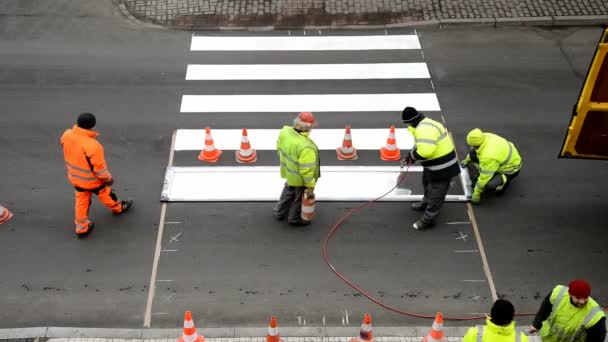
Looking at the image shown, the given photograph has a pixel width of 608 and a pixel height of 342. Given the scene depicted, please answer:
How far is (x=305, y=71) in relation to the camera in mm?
13312

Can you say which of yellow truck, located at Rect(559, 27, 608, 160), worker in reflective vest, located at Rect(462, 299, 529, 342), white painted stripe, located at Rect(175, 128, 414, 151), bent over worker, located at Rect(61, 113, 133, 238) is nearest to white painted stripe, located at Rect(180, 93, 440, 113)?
white painted stripe, located at Rect(175, 128, 414, 151)

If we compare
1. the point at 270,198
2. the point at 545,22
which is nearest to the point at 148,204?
the point at 270,198

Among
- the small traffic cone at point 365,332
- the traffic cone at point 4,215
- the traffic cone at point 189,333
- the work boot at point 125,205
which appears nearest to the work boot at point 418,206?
the small traffic cone at point 365,332

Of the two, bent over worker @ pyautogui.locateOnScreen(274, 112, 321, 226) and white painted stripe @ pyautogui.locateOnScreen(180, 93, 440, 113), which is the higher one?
bent over worker @ pyautogui.locateOnScreen(274, 112, 321, 226)

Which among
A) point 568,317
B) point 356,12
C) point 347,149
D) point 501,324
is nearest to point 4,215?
point 347,149

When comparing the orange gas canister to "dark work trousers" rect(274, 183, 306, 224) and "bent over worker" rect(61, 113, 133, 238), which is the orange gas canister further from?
"bent over worker" rect(61, 113, 133, 238)

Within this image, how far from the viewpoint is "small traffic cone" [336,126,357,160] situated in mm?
11133

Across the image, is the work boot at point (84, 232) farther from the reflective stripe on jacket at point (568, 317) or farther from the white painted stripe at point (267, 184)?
the reflective stripe on jacket at point (568, 317)

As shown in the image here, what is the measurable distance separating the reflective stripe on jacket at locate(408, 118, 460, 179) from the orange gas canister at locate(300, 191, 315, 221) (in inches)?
62.9

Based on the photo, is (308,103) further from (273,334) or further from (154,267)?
(273,334)

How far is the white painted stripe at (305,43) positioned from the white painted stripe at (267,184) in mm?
3743

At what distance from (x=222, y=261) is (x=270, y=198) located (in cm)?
145

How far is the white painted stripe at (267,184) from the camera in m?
10.6

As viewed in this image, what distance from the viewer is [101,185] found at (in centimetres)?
948
